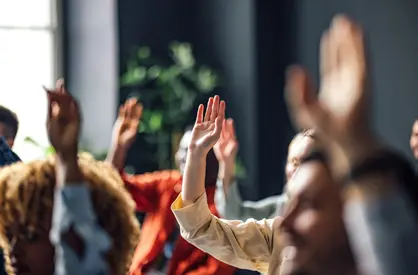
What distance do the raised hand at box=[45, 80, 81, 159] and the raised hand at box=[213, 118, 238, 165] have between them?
4.14 feet

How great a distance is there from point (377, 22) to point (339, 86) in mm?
3719

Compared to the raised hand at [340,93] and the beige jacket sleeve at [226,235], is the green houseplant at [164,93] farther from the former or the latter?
the raised hand at [340,93]

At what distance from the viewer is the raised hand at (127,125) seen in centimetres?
263

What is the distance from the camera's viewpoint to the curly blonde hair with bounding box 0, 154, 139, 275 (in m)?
1.38

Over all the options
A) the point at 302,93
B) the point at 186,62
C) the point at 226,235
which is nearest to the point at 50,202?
the point at 302,93

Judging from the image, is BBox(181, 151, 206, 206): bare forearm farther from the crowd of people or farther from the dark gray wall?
the dark gray wall

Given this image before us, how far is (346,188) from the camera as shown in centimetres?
104

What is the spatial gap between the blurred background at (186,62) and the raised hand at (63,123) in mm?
2993

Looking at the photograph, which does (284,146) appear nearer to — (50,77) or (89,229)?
(50,77)

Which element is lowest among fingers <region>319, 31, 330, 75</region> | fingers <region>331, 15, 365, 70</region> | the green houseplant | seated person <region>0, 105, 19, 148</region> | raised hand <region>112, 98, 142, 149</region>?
the green houseplant

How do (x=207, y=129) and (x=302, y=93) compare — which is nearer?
(x=302, y=93)

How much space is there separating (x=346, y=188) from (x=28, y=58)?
392 centimetres

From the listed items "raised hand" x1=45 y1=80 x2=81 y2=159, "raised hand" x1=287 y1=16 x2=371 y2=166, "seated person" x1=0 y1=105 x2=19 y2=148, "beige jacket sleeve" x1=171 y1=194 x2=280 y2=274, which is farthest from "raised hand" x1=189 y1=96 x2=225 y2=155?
"seated person" x1=0 y1=105 x2=19 y2=148

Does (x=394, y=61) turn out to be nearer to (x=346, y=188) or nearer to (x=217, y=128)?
(x=217, y=128)
